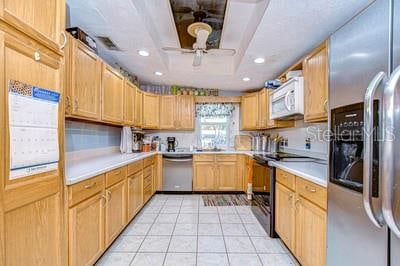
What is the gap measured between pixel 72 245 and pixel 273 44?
2638 mm

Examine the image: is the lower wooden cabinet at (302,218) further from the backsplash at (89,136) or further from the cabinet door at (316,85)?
the backsplash at (89,136)

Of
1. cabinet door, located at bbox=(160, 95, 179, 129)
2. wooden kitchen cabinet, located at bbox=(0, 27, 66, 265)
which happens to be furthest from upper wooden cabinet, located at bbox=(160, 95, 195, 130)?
wooden kitchen cabinet, located at bbox=(0, 27, 66, 265)

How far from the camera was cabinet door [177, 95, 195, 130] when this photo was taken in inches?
192

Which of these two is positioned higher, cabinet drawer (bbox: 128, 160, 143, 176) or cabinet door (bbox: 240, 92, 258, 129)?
cabinet door (bbox: 240, 92, 258, 129)

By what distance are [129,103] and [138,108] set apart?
0.50 m

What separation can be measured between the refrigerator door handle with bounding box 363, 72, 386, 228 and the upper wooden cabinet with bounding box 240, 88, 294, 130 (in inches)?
107

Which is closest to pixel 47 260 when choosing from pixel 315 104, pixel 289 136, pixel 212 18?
pixel 315 104

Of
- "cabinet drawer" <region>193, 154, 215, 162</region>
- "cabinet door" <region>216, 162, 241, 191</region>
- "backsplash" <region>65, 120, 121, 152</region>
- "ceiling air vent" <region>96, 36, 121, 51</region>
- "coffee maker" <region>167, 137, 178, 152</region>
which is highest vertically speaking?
"ceiling air vent" <region>96, 36, 121, 51</region>

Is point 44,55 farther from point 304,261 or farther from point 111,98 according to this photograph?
point 304,261

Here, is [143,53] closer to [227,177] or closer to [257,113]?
[257,113]

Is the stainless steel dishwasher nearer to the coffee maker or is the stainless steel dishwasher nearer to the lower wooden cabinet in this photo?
the coffee maker

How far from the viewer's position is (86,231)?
182cm

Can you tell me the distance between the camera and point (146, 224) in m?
3.03

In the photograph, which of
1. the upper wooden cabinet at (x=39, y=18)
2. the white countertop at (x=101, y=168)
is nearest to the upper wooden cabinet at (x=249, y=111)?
the white countertop at (x=101, y=168)
